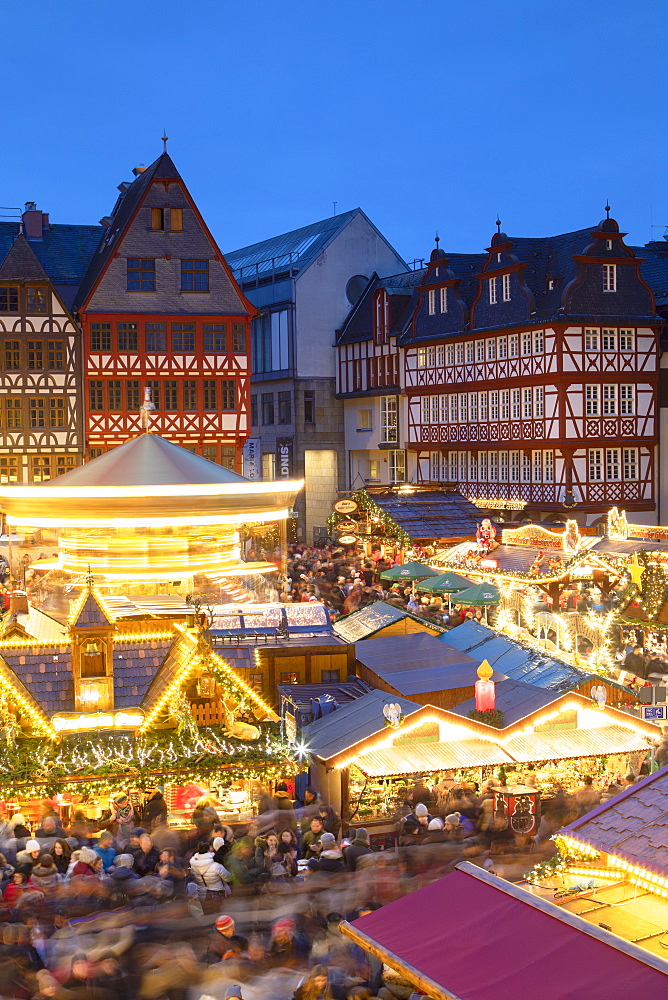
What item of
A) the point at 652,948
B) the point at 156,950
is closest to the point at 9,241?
the point at 156,950

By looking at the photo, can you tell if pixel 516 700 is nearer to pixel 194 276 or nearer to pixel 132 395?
pixel 132 395

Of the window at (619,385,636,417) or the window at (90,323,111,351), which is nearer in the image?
the window at (619,385,636,417)

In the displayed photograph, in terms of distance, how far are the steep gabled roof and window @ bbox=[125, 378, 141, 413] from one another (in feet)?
13.4

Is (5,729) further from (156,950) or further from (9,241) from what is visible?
(9,241)

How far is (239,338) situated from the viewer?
39906 mm

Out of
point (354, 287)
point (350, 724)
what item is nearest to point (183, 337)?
point (354, 287)

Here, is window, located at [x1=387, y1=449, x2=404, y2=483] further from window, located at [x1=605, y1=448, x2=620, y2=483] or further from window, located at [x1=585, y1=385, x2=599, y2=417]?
window, located at [x1=585, y1=385, x2=599, y2=417]

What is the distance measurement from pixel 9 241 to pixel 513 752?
106 feet

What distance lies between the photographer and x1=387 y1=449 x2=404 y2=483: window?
47.8 meters

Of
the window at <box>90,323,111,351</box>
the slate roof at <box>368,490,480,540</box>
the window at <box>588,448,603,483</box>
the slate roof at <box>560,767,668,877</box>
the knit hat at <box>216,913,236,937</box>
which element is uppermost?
the window at <box>90,323,111,351</box>

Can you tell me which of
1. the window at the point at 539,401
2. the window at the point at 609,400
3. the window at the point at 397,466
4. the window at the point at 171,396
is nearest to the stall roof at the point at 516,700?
the window at the point at 539,401

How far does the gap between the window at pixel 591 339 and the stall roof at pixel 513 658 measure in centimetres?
1985

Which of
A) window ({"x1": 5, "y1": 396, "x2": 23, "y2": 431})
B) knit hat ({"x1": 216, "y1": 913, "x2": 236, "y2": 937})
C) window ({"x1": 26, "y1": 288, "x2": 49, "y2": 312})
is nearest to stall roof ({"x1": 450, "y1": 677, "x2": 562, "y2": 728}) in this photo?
knit hat ({"x1": 216, "y1": 913, "x2": 236, "y2": 937})

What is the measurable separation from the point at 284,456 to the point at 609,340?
17.0 m
